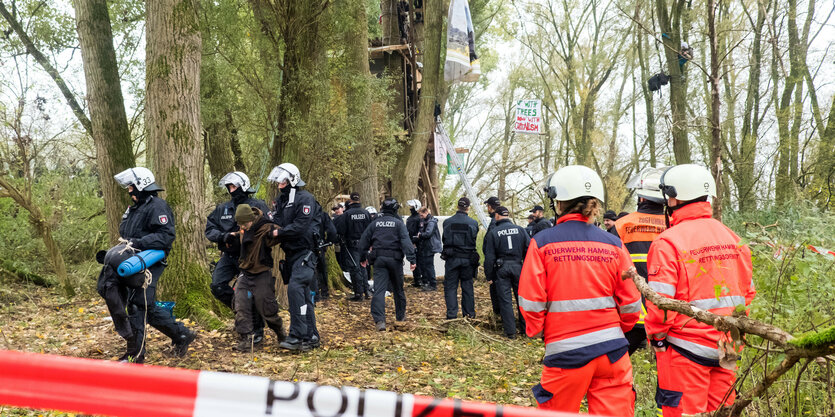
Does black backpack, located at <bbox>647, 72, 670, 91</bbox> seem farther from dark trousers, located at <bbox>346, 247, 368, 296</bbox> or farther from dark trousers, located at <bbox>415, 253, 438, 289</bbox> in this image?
dark trousers, located at <bbox>346, 247, 368, 296</bbox>

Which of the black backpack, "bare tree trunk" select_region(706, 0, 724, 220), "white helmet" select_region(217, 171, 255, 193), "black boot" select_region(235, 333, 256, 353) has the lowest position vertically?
"black boot" select_region(235, 333, 256, 353)

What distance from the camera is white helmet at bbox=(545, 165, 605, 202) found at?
3475mm

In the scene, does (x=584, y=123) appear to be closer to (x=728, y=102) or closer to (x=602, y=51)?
(x=602, y=51)

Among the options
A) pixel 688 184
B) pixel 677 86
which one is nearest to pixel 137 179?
pixel 688 184

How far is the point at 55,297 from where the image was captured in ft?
32.0

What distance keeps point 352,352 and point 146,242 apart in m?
2.69

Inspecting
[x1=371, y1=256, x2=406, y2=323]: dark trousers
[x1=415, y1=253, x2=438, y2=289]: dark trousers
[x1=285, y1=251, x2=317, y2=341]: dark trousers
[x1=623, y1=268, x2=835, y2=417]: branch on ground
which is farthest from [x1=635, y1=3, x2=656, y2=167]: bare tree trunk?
[x1=623, y1=268, x2=835, y2=417]: branch on ground

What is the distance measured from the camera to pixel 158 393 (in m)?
1.97

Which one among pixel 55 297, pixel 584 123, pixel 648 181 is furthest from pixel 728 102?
pixel 55 297

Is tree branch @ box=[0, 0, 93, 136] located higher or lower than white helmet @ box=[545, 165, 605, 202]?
higher

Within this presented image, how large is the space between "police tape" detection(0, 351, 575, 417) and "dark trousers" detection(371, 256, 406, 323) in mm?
6608

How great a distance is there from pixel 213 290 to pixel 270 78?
4.12 m

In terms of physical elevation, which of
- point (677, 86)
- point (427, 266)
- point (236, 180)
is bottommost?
point (427, 266)

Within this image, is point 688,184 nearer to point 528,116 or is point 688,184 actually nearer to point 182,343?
point 182,343
